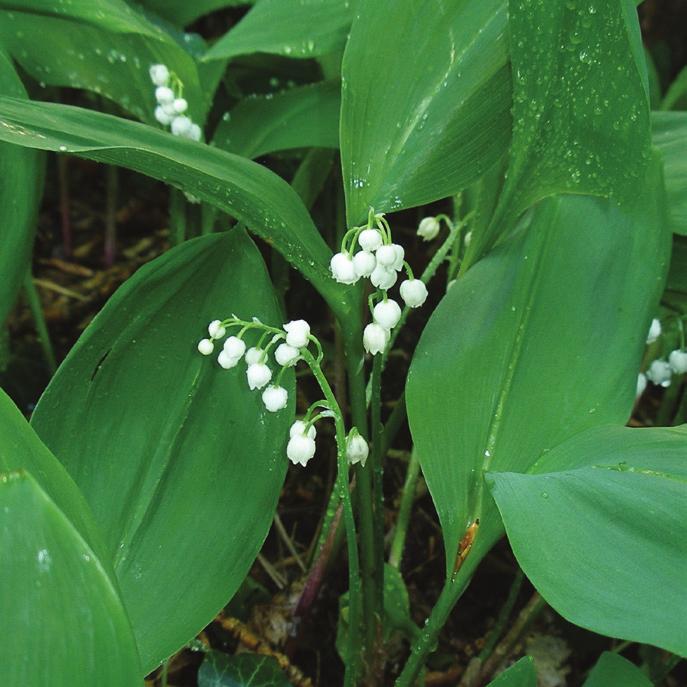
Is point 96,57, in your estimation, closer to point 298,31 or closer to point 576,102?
point 298,31

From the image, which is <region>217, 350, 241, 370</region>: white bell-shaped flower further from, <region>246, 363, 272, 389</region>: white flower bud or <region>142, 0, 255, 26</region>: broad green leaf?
<region>142, 0, 255, 26</region>: broad green leaf

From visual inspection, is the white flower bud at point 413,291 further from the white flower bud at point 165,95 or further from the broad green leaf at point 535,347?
the white flower bud at point 165,95

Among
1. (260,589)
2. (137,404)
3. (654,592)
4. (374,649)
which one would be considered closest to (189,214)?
(137,404)

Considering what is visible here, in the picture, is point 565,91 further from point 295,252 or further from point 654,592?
point 654,592

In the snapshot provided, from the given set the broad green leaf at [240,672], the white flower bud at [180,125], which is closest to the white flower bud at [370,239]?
the white flower bud at [180,125]

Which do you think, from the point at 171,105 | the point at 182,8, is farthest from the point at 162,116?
the point at 182,8

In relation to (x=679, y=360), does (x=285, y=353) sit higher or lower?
higher

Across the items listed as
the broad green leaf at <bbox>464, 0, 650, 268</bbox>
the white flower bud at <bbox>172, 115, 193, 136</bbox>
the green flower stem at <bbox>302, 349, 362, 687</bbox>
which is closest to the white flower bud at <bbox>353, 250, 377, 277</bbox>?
the green flower stem at <bbox>302, 349, 362, 687</bbox>
